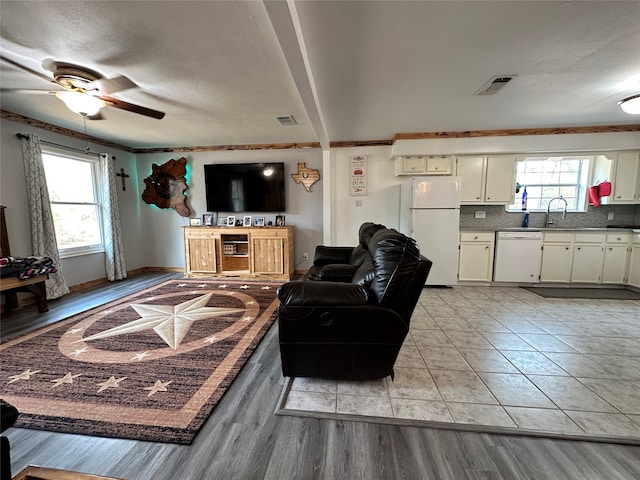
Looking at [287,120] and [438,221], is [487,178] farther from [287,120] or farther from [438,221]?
[287,120]

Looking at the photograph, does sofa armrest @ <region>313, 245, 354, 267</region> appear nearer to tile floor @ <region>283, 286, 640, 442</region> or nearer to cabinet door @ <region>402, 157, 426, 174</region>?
tile floor @ <region>283, 286, 640, 442</region>

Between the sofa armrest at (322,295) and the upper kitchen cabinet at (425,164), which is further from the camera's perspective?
the upper kitchen cabinet at (425,164)

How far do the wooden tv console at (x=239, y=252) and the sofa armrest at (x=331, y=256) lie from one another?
1.32m

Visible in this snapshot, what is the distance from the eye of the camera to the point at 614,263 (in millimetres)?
3916

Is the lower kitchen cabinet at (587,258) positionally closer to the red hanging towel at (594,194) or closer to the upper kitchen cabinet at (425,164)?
the red hanging towel at (594,194)

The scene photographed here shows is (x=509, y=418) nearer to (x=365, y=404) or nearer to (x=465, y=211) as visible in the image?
(x=365, y=404)

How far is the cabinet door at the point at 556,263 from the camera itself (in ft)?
13.1

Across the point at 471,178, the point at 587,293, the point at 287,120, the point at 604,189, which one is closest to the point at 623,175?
the point at 604,189

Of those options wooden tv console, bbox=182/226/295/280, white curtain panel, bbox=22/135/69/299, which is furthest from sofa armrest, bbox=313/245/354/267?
white curtain panel, bbox=22/135/69/299

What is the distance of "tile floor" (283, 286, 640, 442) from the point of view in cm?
152

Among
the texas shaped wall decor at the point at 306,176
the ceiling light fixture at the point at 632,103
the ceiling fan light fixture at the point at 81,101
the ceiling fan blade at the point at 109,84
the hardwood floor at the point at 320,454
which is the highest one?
the ceiling light fixture at the point at 632,103

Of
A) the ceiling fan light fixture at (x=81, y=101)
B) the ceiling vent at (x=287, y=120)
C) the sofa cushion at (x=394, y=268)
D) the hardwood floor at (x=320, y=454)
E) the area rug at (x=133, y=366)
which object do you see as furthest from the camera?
the ceiling vent at (x=287, y=120)

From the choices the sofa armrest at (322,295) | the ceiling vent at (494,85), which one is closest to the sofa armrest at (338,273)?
the sofa armrest at (322,295)

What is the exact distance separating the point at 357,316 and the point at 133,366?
1763 mm
